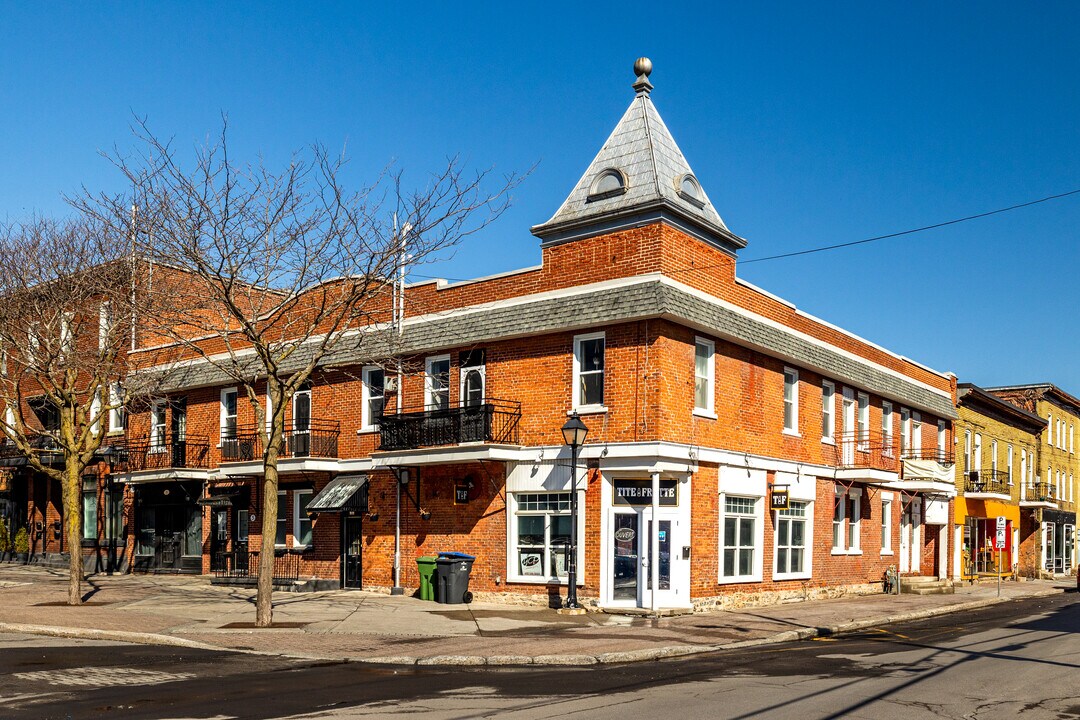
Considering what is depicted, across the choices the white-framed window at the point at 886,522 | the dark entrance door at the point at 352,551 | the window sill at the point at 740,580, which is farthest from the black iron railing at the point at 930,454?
the dark entrance door at the point at 352,551

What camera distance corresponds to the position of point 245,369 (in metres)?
29.8

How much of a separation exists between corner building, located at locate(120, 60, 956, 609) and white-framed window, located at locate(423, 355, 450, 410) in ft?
0.17

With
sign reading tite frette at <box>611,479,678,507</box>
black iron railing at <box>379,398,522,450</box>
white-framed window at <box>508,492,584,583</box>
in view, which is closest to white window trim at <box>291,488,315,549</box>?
black iron railing at <box>379,398,522,450</box>

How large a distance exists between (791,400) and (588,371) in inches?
283

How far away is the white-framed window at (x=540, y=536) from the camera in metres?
23.1

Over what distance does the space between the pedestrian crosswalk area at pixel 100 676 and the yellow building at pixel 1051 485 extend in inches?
1636

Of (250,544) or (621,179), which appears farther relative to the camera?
(250,544)

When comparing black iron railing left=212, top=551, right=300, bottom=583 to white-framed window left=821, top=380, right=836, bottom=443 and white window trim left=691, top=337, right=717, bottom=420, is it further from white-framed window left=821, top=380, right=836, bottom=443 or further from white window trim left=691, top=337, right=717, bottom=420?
white-framed window left=821, top=380, right=836, bottom=443

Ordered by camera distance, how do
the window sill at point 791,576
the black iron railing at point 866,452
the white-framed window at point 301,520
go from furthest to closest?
the black iron railing at point 866,452 → the white-framed window at point 301,520 → the window sill at point 791,576

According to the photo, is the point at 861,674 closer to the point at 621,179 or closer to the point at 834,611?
the point at 834,611

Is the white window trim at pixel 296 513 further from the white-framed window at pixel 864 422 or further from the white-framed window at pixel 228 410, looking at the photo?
the white-framed window at pixel 864 422

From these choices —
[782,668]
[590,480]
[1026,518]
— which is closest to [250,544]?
[590,480]

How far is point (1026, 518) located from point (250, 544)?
34953 millimetres

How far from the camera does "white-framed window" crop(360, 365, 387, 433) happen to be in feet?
88.8
